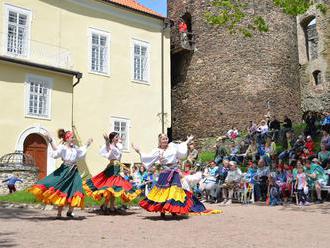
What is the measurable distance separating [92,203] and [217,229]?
507cm

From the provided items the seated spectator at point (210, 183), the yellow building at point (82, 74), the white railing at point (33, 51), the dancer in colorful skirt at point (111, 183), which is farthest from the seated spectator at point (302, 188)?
the white railing at point (33, 51)

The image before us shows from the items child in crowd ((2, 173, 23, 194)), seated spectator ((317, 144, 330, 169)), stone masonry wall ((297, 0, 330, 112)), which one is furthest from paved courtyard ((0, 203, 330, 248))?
stone masonry wall ((297, 0, 330, 112))

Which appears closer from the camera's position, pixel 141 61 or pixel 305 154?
pixel 305 154

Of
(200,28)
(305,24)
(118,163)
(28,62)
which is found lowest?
(118,163)

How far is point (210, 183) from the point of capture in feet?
49.4

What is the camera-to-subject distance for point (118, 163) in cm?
1002

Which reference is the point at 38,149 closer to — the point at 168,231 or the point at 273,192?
the point at 273,192

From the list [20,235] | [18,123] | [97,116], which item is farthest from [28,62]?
[20,235]

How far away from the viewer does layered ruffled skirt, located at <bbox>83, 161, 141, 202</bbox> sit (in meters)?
9.69

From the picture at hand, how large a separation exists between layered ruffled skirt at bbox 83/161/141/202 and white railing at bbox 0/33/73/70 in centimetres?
1148

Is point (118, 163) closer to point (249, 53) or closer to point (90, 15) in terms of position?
point (90, 15)

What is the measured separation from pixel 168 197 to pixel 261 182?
20.1 feet

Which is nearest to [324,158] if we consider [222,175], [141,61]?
[222,175]

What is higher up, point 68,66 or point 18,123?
point 68,66
